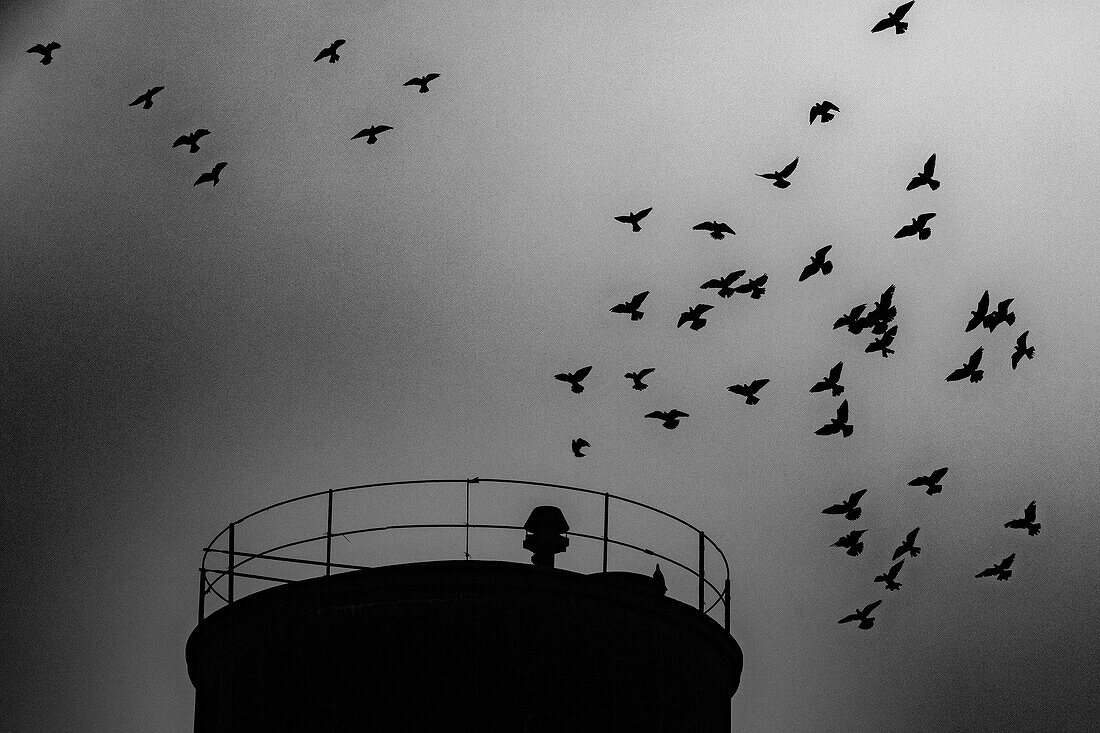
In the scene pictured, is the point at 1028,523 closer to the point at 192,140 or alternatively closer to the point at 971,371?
the point at 971,371

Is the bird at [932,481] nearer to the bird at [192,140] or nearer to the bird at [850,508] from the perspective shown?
the bird at [850,508]

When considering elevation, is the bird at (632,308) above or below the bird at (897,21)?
below

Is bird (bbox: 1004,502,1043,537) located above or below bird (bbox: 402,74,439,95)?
below

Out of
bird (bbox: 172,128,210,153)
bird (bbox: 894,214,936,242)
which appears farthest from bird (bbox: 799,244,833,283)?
bird (bbox: 172,128,210,153)

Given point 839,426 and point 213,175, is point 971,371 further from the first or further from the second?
point 213,175

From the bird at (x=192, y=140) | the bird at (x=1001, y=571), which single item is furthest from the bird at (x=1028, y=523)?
the bird at (x=192, y=140)

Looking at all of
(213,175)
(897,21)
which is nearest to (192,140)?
(213,175)

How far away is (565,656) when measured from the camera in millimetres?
15141

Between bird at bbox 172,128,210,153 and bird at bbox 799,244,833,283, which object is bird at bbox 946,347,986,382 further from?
bird at bbox 172,128,210,153

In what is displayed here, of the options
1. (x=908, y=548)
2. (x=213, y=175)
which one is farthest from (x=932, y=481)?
(x=213, y=175)

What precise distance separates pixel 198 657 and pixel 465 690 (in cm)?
354

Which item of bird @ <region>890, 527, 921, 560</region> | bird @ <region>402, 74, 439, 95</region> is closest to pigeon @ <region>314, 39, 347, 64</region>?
bird @ <region>402, 74, 439, 95</region>

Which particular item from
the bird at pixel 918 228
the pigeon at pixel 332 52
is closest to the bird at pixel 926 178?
the bird at pixel 918 228

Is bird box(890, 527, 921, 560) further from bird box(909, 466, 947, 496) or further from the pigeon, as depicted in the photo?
the pigeon
